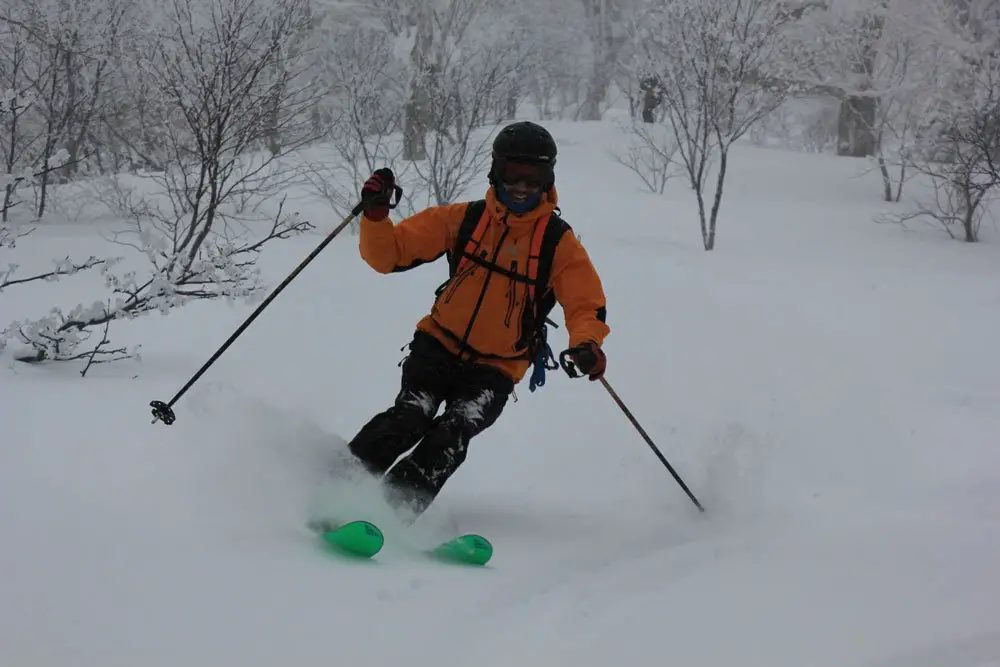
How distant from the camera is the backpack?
3576 mm

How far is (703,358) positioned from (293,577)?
205 inches

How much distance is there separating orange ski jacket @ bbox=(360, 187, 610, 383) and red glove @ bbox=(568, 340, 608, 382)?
0.72 ft

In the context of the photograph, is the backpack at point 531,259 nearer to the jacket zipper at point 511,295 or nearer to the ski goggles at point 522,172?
the jacket zipper at point 511,295

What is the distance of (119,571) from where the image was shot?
2.25 meters

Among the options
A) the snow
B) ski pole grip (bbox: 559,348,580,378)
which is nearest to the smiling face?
ski pole grip (bbox: 559,348,580,378)

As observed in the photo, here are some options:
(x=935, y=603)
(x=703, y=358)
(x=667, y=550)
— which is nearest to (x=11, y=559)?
(x=667, y=550)

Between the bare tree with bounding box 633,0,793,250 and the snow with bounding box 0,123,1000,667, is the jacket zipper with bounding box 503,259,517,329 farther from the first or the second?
the bare tree with bounding box 633,0,793,250

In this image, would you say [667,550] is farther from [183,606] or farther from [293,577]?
[183,606]

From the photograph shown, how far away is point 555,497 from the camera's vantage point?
Answer: 4.34 meters

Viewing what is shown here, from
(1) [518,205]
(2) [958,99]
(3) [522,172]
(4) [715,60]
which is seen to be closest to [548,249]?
(1) [518,205]

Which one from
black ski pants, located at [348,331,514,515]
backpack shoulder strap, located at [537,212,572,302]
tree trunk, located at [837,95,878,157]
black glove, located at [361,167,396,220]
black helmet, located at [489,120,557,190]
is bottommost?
tree trunk, located at [837,95,878,157]

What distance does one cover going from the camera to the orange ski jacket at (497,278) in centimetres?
357

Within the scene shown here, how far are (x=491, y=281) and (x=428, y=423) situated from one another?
0.62 meters

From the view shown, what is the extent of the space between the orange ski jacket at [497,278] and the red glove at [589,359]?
0.72 feet
